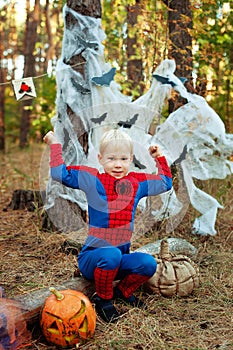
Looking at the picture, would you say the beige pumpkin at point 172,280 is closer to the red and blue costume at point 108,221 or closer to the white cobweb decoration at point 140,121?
the red and blue costume at point 108,221

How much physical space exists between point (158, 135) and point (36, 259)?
1433mm

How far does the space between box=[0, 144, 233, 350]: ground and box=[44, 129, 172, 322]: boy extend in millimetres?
192

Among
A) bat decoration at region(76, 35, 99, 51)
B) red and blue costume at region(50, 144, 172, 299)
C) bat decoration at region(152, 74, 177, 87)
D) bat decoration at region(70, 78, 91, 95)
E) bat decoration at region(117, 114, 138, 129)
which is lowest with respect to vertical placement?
red and blue costume at region(50, 144, 172, 299)

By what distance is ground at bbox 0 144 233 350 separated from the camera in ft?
7.73

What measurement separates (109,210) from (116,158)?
0.31 m

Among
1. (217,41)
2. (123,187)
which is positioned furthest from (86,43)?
(217,41)

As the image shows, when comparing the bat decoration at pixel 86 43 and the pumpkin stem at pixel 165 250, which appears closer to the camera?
the pumpkin stem at pixel 165 250

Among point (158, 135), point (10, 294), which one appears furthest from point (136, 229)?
point (10, 294)

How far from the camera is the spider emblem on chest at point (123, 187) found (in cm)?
271

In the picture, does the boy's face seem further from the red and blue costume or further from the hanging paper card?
the hanging paper card

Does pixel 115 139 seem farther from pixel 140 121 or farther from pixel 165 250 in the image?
pixel 140 121

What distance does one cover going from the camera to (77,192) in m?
4.02

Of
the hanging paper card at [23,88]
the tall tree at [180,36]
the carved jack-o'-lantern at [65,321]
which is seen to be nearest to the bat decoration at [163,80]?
the tall tree at [180,36]

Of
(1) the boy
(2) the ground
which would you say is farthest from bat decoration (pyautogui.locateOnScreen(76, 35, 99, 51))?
(2) the ground
